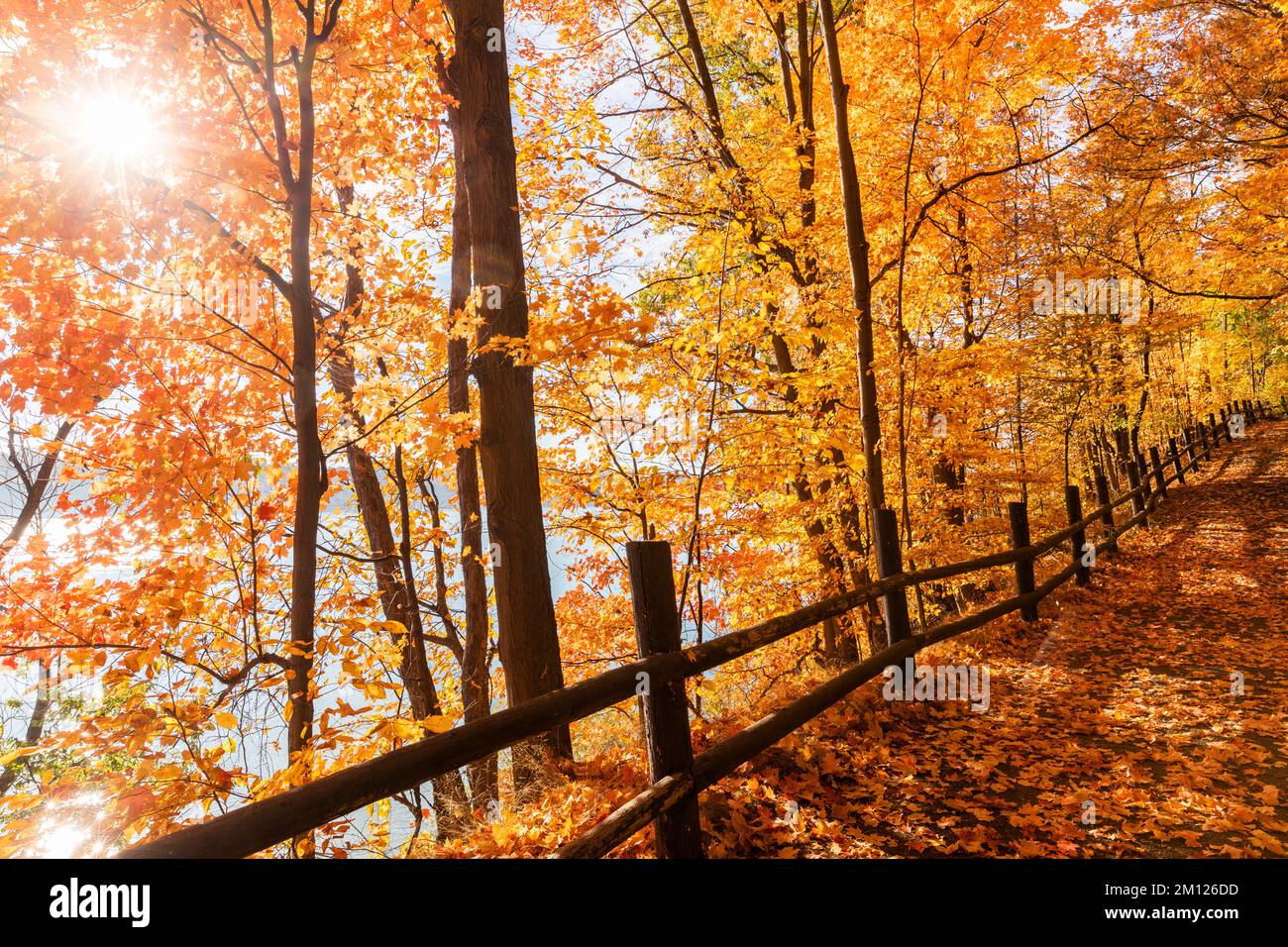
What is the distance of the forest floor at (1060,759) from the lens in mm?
3545

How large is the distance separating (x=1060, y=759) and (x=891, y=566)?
6.81ft

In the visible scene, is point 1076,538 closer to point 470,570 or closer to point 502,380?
point 470,570

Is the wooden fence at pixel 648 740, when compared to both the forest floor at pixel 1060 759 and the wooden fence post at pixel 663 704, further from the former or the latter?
the forest floor at pixel 1060 759

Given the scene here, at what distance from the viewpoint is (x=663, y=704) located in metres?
3.12

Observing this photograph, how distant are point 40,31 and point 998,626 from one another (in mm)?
11335

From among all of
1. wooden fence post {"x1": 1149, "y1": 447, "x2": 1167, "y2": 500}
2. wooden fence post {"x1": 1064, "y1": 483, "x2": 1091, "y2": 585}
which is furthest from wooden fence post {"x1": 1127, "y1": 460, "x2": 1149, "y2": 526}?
wooden fence post {"x1": 1064, "y1": 483, "x2": 1091, "y2": 585}

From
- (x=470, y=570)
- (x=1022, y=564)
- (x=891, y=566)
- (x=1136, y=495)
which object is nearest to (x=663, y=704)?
(x=891, y=566)

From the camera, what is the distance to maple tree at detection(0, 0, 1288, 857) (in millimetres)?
4148

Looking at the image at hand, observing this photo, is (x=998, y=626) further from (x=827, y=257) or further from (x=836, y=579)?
(x=827, y=257)

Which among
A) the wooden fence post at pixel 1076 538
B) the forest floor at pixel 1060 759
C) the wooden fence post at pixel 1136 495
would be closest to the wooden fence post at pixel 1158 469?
the wooden fence post at pixel 1136 495

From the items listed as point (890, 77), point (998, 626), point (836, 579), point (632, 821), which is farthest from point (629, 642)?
point (890, 77)

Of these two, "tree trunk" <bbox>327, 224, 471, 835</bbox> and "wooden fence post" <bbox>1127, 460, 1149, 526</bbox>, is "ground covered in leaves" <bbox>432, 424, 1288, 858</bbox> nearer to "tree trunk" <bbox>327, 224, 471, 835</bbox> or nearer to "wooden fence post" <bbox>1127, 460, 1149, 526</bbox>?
"tree trunk" <bbox>327, 224, 471, 835</bbox>

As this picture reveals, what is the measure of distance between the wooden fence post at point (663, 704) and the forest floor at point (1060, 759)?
0.47 meters
